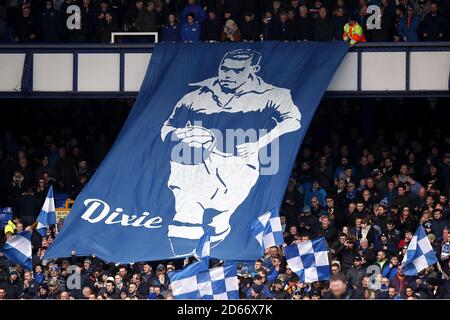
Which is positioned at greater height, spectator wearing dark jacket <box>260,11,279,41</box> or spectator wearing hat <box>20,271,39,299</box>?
spectator wearing dark jacket <box>260,11,279,41</box>

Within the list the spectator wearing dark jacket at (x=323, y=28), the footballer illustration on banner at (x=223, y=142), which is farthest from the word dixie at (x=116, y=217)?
the spectator wearing dark jacket at (x=323, y=28)

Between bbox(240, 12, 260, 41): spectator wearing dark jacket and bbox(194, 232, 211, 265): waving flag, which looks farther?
bbox(240, 12, 260, 41): spectator wearing dark jacket

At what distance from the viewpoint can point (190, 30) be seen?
30688 millimetres

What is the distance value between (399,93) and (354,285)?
6.47 m

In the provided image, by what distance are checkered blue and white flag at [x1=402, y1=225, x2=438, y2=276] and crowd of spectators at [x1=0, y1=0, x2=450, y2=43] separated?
666cm

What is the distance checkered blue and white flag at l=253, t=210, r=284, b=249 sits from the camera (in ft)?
83.2

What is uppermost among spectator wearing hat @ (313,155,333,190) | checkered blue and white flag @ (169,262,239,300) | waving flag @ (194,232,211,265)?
spectator wearing hat @ (313,155,333,190)

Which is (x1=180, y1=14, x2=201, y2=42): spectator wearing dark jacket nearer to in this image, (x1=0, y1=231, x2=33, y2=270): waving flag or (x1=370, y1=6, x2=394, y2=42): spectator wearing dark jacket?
(x1=370, y1=6, x2=394, y2=42): spectator wearing dark jacket

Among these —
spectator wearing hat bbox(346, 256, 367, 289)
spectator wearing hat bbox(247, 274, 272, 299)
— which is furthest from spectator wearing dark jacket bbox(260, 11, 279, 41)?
spectator wearing hat bbox(247, 274, 272, 299)

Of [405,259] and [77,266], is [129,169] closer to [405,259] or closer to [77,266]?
[77,266]

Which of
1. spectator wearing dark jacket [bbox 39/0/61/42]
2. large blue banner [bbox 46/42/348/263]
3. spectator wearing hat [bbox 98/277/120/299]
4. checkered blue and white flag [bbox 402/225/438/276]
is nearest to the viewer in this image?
checkered blue and white flag [bbox 402/225/438/276]

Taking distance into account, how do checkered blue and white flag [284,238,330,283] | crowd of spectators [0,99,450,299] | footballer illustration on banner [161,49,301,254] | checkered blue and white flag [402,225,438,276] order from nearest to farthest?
checkered blue and white flag [284,238,330,283], checkered blue and white flag [402,225,438,276], crowd of spectators [0,99,450,299], footballer illustration on banner [161,49,301,254]

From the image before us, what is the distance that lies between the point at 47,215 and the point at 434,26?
9.25 m
